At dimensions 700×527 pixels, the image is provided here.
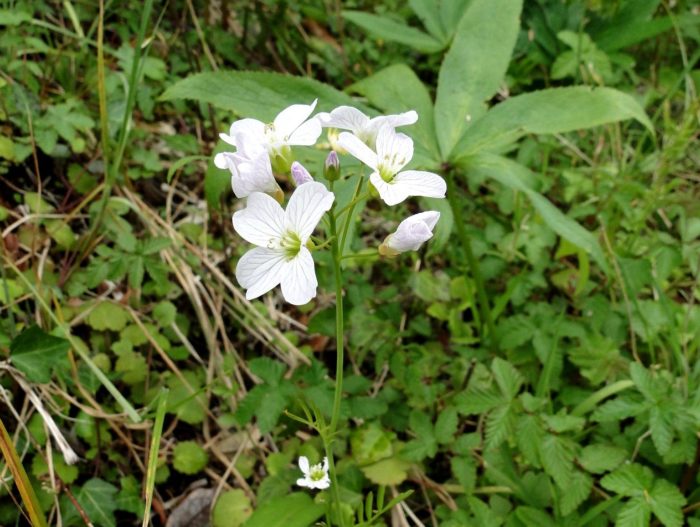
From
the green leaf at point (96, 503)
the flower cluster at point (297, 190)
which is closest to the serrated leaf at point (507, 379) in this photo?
the flower cluster at point (297, 190)

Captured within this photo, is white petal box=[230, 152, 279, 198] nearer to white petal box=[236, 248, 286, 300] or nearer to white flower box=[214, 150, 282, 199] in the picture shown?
white flower box=[214, 150, 282, 199]

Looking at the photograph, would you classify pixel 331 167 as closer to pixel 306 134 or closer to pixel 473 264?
pixel 306 134

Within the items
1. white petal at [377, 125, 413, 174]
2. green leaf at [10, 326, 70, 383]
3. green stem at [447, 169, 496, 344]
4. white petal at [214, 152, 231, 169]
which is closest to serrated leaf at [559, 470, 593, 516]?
green stem at [447, 169, 496, 344]

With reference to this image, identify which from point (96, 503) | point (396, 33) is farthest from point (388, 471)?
point (396, 33)

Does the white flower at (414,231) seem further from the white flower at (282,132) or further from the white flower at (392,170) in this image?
the white flower at (282,132)

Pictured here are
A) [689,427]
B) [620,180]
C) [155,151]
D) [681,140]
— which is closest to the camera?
[689,427]

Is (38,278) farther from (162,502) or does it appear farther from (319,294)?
(319,294)

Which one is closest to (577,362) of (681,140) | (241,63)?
(681,140)
